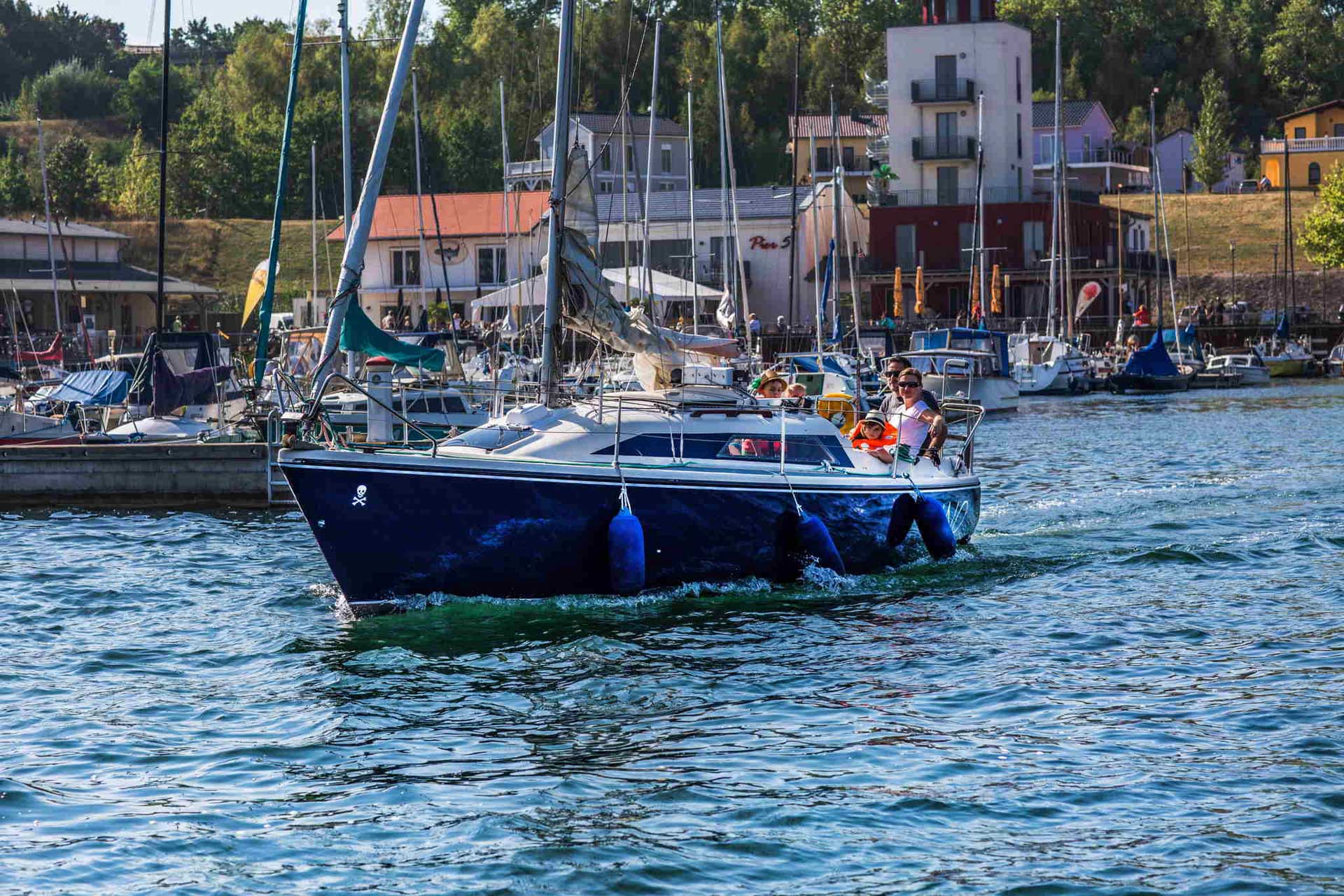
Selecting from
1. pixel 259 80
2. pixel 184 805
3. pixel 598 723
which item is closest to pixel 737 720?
pixel 598 723

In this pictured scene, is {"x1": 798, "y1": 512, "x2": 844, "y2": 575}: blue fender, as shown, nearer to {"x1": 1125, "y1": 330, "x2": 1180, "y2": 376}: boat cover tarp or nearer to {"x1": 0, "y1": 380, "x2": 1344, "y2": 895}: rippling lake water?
{"x1": 0, "y1": 380, "x2": 1344, "y2": 895}: rippling lake water

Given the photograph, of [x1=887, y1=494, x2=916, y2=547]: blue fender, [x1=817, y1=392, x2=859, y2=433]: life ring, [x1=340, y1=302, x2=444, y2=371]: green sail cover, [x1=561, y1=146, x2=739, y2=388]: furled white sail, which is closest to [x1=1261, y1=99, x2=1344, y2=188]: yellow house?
[x1=817, y1=392, x2=859, y2=433]: life ring

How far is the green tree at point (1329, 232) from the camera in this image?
3103 inches

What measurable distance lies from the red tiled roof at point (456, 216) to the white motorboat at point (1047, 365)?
2297 centimetres

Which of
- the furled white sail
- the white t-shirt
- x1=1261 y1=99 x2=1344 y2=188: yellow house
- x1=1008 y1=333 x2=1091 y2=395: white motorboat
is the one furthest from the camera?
x1=1261 y1=99 x2=1344 y2=188: yellow house

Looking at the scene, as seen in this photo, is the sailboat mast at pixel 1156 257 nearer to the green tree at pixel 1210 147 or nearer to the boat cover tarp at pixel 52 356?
the green tree at pixel 1210 147

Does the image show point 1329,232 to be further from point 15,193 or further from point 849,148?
point 15,193

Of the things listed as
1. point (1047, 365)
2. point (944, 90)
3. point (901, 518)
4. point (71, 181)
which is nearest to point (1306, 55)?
point (944, 90)

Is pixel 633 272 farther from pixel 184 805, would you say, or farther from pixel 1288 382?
pixel 184 805

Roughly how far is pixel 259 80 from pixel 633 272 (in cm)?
6134

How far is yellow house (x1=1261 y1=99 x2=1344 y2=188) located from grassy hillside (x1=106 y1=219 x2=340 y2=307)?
62.7 m

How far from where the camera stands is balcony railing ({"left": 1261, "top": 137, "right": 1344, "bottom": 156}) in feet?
348

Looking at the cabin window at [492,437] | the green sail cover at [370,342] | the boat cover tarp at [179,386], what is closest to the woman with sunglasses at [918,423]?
the cabin window at [492,437]

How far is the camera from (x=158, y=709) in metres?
14.2
